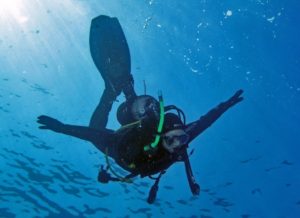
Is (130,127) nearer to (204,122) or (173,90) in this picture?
(204,122)

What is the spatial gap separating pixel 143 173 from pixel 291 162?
13308 millimetres

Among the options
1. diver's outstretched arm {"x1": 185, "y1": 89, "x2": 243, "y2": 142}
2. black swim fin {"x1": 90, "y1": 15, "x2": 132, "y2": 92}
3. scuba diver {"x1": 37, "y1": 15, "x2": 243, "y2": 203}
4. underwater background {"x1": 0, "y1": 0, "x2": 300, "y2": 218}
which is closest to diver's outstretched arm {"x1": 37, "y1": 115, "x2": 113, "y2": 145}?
scuba diver {"x1": 37, "y1": 15, "x2": 243, "y2": 203}

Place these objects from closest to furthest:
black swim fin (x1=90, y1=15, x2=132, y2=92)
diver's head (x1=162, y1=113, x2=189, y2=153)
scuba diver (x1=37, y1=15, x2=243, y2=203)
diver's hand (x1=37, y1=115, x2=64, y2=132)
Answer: diver's head (x1=162, y1=113, x2=189, y2=153), scuba diver (x1=37, y1=15, x2=243, y2=203), diver's hand (x1=37, y1=115, x2=64, y2=132), black swim fin (x1=90, y1=15, x2=132, y2=92)

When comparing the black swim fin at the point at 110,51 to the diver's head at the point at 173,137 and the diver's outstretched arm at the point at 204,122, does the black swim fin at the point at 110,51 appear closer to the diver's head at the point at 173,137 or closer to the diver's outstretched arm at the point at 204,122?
the diver's outstretched arm at the point at 204,122

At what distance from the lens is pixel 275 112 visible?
13938mm

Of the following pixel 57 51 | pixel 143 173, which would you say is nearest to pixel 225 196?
pixel 57 51

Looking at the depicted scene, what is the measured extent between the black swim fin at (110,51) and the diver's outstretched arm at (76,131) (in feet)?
5.93

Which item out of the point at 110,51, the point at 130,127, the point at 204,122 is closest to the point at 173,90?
the point at 110,51

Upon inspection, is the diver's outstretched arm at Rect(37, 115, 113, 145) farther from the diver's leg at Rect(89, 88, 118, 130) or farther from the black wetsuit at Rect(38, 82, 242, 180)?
the diver's leg at Rect(89, 88, 118, 130)

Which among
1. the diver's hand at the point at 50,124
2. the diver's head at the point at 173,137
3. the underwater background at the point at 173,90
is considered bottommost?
the diver's head at the point at 173,137

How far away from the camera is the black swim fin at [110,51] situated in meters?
7.80

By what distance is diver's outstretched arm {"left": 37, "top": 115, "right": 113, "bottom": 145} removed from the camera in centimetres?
601

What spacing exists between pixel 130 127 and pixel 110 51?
305 centimetres

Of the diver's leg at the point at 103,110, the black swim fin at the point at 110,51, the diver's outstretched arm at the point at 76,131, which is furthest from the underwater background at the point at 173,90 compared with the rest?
the diver's outstretched arm at the point at 76,131
